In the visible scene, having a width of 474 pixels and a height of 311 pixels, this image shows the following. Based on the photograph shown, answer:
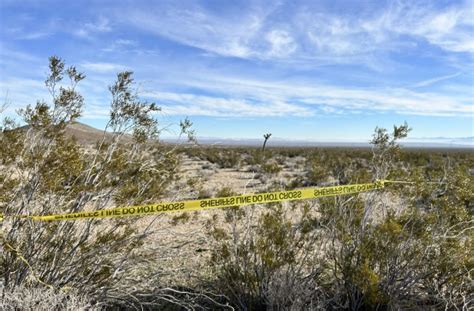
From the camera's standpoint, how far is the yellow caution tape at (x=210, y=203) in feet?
12.4

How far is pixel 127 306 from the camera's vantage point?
4.27 m

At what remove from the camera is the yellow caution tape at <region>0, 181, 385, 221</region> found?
377 cm

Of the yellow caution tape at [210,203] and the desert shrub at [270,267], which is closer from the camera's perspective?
the yellow caution tape at [210,203]

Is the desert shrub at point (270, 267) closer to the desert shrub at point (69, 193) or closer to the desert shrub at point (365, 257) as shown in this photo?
the desert shrub at point (365, 257)

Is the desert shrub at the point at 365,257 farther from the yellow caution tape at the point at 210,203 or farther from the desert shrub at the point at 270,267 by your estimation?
the yellow caution tape at the point at 210,203

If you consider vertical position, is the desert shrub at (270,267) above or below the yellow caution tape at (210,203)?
below

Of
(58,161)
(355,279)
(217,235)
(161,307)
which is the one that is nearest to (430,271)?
(355,279)

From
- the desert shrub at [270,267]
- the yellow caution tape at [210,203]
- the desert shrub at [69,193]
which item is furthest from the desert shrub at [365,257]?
the desert shrub at [69,193]

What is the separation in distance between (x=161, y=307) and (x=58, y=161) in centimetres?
197

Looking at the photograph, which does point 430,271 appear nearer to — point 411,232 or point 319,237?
point 411,232

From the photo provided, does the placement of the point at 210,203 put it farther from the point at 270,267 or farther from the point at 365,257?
the point at 365,257

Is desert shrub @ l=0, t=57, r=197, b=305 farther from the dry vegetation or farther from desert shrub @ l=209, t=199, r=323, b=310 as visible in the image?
desert shrub @ l=209, t=199, r=323, b=310

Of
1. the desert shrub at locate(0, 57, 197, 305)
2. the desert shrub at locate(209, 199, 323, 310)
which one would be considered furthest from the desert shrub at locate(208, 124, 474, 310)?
the desert shrub at locate(0, 57, 197, 305)

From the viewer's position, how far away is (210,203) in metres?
4.33
